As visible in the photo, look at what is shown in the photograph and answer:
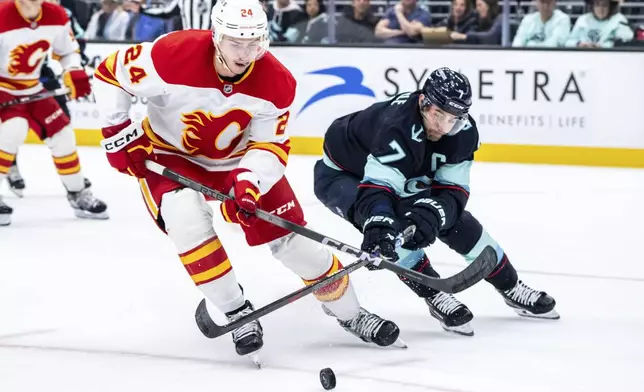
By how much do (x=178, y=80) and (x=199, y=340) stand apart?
822 mm

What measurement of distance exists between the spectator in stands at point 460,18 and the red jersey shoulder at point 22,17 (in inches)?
104

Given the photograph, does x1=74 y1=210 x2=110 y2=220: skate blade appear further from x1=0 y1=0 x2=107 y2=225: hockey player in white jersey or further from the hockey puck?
the hockey puck

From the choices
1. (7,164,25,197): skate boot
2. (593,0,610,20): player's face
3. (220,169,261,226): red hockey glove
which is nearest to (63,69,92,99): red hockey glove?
(7,164,25,197): skate boot

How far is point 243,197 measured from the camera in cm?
287

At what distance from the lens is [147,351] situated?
316cm

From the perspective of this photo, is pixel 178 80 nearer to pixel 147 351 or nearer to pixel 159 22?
pixel 147 351

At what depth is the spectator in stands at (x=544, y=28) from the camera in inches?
252

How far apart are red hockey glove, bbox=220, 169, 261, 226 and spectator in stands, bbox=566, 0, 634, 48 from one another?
385cm

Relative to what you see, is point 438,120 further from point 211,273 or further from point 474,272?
point 211,273

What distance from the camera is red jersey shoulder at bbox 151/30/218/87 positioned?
9.69 ft

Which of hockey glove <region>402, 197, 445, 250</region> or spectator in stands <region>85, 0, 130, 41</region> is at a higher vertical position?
hockey glove <region>402, 197, 445, 250</region>

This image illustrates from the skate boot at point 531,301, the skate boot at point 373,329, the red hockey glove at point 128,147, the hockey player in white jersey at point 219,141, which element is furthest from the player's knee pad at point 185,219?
the skate boot at point 531,301

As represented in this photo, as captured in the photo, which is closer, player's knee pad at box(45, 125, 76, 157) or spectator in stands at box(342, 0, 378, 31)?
player's knee pad at box(45, 125, 76, 157)

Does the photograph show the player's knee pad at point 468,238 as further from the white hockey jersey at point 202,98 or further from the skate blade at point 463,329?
the white hockey jersey at point 202,98
